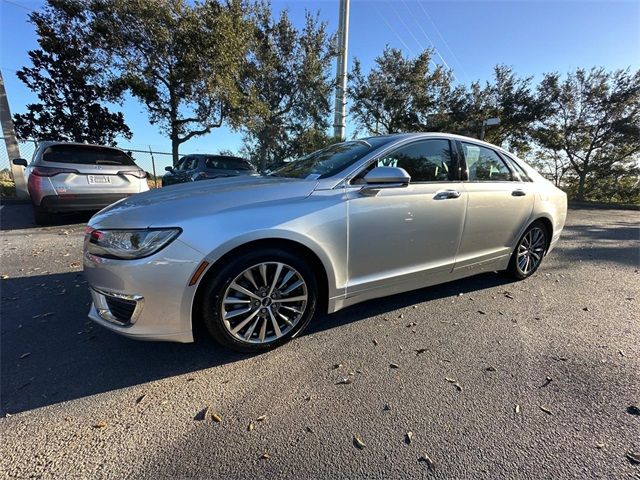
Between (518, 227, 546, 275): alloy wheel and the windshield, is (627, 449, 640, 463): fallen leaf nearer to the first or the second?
the windshield

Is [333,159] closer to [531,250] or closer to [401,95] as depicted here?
[531,250]

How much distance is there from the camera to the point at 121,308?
207 cm

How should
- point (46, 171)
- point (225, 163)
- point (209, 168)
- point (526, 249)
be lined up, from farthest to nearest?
point (225, 163), point (209, 168), point (46, 171), point (526, 249)

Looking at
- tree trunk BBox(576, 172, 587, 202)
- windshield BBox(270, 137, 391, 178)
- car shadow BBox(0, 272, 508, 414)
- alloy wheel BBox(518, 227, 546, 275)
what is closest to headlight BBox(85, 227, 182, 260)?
car shadow BBox(0, 272, 508, 414)

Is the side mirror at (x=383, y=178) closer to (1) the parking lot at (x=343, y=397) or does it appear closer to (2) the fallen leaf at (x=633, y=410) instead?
(1) the parking lot at (x=343, y=397)

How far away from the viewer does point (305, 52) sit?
14.2 m

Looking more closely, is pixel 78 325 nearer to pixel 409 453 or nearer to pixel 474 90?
pixel 409 453

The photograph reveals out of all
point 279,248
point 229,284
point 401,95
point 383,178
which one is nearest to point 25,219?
point 229,284

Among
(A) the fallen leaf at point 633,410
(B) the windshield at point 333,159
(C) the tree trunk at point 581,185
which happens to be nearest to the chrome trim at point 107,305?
(B) the windshield at point 333,159

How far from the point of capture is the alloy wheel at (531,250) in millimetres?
3863

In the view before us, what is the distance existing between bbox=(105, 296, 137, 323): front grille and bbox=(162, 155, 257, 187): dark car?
21.1 ft

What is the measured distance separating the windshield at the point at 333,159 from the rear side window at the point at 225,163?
5.76 m

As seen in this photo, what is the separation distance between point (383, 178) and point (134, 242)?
1.73m

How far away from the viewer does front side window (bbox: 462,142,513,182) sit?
3279 millimetres
